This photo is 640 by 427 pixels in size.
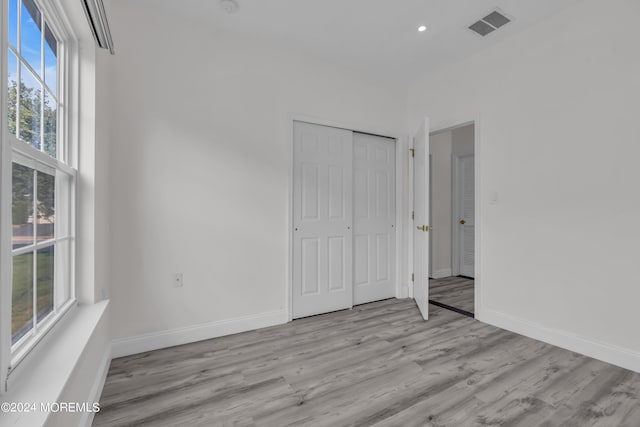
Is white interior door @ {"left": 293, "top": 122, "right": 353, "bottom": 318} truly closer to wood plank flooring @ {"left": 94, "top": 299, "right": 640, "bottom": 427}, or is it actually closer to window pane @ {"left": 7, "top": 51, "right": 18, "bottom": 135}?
wood plank flooring @ {"left": 94, "top": 299, "right": 640, "bottom": 427}

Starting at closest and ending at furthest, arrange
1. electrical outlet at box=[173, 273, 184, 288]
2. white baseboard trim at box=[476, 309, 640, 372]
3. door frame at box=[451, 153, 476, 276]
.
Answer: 1. white baseboard trim at box=[476, 309, 640, 372]
2. electrical outlet at box=[173, 273, 184, 288]
3. door frame at box=[451, 153, 476, 276]

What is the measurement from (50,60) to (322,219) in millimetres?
2391

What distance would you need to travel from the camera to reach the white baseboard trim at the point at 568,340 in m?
2.13

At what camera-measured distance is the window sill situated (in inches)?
34.3

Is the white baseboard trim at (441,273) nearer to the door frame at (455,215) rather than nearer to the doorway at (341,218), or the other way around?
the door frame at (455,215)

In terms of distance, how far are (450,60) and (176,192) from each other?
3.15m

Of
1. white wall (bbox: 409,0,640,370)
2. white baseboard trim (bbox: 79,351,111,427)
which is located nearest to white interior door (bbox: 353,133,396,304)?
white wall (bbox: 409,0,640,370)

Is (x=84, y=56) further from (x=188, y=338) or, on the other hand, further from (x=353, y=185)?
(x=353, y=185)

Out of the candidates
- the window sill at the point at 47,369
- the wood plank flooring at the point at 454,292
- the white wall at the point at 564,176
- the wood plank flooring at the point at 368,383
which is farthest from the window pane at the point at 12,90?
the wood plank flooring at the point at 454,292

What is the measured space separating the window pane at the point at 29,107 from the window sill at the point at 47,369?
2.92 feet

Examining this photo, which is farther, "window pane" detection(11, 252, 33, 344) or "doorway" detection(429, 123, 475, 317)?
"doorway" detection(429, 123, 475, 317)

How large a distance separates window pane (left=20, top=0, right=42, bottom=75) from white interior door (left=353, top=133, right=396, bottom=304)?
2769 mm

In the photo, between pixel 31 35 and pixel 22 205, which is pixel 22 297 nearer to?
pixel 22 205

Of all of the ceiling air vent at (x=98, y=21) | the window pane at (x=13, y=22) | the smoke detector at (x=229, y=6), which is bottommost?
the window pane at (x=13, y=22)
